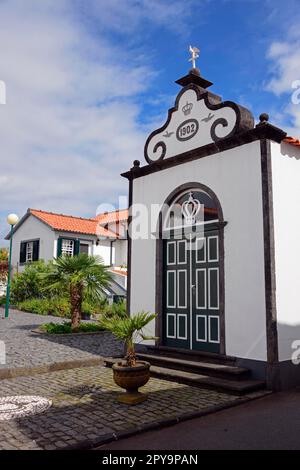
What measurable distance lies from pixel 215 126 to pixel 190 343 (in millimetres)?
4144

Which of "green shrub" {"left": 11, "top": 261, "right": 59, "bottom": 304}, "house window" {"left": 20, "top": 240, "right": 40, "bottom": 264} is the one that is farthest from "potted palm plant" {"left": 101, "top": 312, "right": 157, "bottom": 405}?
"house window" {"left": 20, "top": 240, "right": 40, "bottom": 264}

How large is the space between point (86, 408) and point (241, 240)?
3.64 meters

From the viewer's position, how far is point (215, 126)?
25.2 feet

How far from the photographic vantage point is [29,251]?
922 inches

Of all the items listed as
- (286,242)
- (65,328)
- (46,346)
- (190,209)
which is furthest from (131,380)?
(65,328)

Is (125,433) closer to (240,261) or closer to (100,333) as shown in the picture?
(240,261)

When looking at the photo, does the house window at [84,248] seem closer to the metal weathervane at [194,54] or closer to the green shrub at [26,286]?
the green shrub at [26,286]

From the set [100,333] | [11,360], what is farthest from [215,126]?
[100,333]

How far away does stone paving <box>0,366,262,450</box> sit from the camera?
413 cm

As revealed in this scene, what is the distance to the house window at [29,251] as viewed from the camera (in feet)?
74.3

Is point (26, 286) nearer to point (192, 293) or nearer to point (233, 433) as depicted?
point (192, 293)

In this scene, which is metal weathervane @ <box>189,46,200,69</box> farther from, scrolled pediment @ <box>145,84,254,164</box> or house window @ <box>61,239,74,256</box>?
house window @ <box>61,239,74,256</box>

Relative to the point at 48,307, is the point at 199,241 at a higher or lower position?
higher
